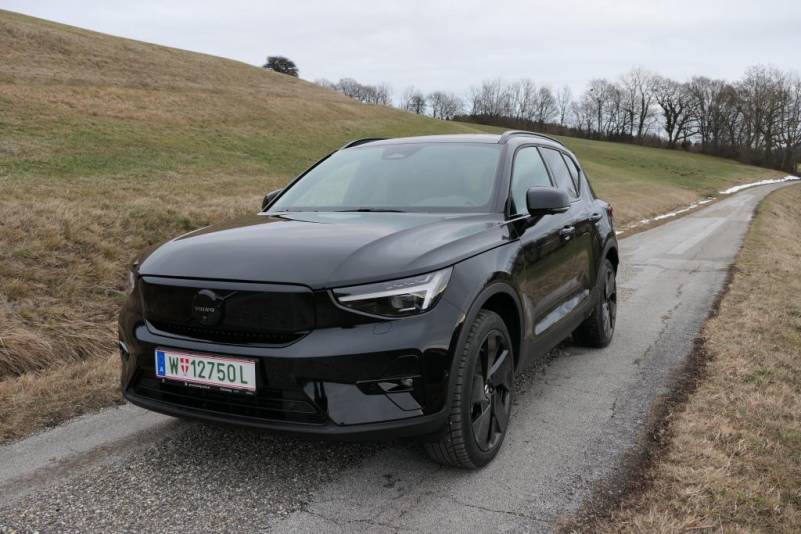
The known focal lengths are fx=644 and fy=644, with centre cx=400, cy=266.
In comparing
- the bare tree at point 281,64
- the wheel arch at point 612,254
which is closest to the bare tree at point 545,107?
the bare tree at point 281,64

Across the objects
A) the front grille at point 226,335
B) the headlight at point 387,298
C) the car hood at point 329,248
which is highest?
the car hood at point 329,248

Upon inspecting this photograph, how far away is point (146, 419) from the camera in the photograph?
385 cm

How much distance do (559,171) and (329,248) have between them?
2.76m

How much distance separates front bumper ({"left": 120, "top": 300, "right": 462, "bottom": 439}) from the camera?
8.66 ft

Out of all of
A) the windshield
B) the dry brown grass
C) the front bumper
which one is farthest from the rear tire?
the front bumper

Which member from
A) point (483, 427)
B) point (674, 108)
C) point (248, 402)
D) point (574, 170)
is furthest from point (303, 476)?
point (674, 108)

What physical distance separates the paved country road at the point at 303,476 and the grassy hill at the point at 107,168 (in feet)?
2.32

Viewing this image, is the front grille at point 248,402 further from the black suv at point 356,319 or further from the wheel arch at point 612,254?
the wheel arch at point 612,254

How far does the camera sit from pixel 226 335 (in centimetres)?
284

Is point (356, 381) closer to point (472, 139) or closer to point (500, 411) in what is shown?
point (500, 411)

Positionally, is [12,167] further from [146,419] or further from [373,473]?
[373,473]

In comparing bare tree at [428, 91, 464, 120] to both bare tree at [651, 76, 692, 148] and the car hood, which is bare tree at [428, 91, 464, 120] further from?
the car hood

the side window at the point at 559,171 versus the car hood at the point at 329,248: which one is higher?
the side window at the point at 559,171

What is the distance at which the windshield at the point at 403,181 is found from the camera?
3.87 m
